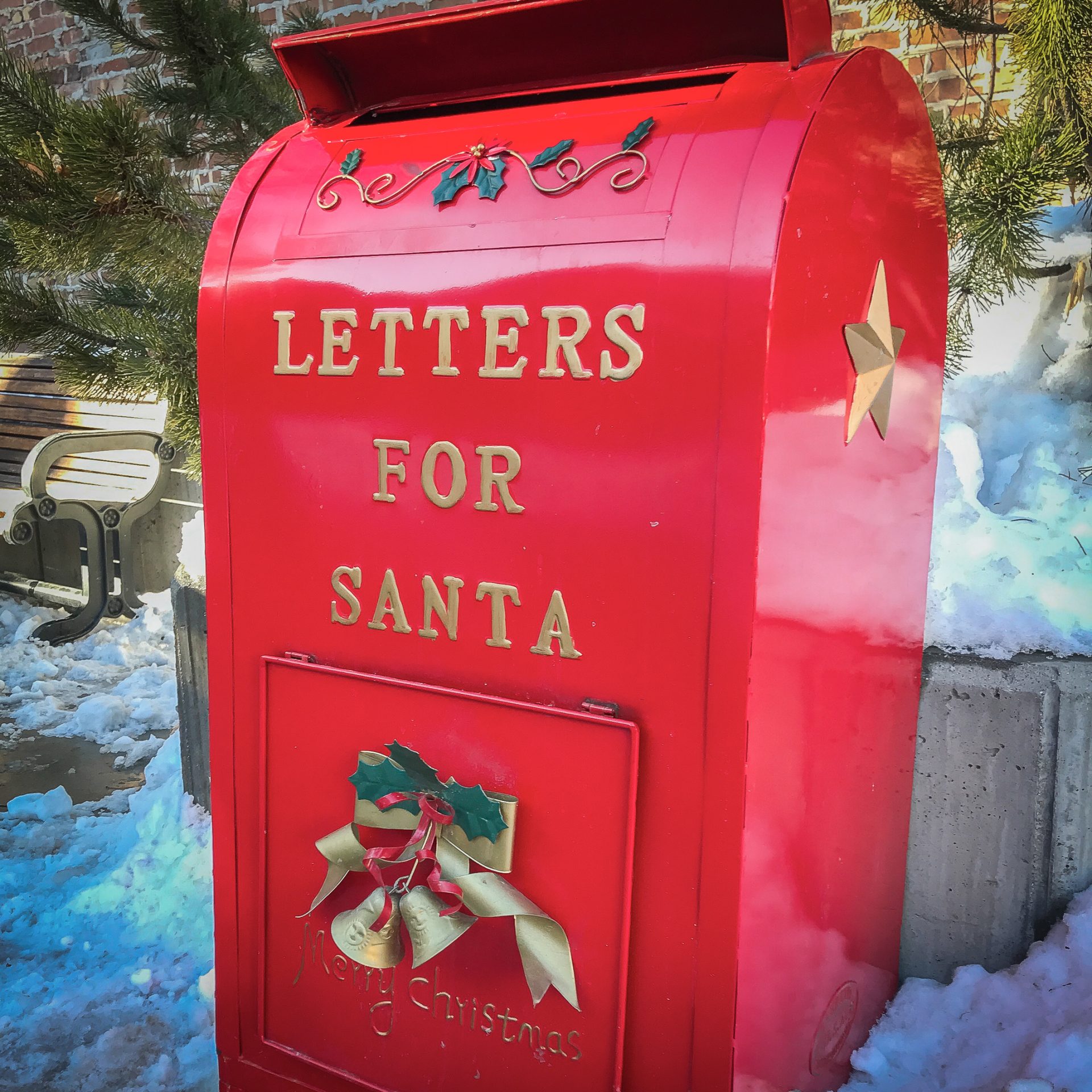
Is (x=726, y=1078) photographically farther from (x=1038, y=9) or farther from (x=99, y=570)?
(x=99, y=570)

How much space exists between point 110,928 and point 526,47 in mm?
1969

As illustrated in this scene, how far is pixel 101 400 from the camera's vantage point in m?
2.10

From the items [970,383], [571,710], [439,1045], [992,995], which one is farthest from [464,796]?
[970,383]

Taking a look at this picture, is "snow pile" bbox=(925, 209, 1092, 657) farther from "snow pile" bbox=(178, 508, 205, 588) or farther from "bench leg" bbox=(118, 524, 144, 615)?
"bench leg" bbox=(118, 524, 144, 615)

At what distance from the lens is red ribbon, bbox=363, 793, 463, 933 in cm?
119

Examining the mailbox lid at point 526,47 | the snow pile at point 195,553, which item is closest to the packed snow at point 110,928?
the snow pile at point 195,553

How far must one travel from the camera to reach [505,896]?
45.2 inches

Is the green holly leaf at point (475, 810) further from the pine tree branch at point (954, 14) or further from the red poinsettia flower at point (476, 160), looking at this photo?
the pine tree branch at point (954, 14)

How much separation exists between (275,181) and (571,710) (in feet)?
2.77

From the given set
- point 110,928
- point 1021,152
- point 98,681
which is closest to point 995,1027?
point 1021,152

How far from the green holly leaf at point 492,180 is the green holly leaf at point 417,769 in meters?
0.69

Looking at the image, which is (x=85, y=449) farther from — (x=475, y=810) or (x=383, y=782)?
(x=475, y=810)

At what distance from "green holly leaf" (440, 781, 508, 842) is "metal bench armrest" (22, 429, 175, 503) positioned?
304cm

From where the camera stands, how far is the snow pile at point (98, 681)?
3053 mm
